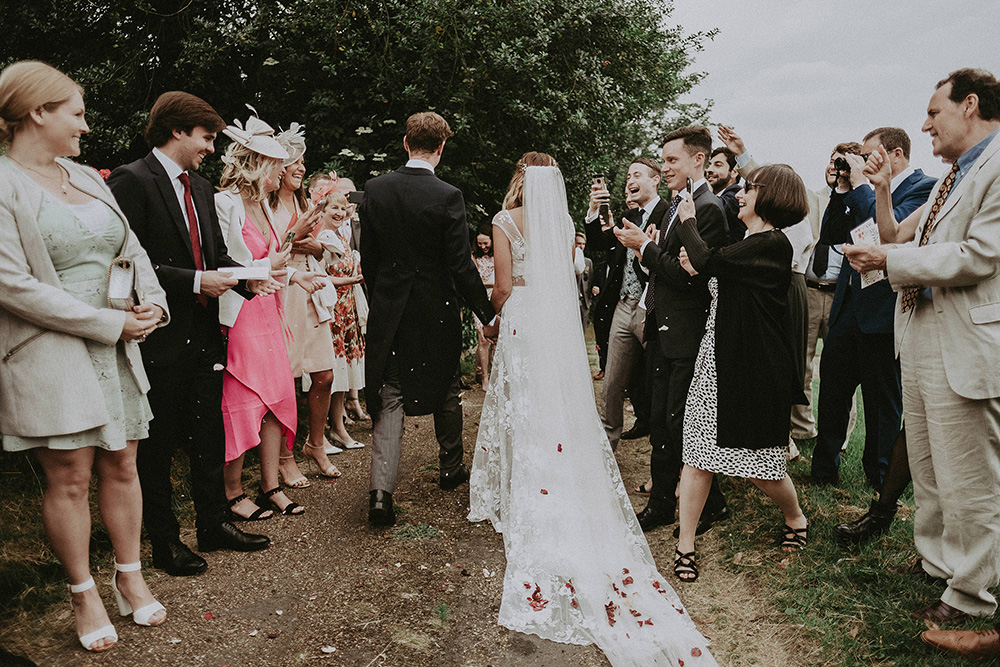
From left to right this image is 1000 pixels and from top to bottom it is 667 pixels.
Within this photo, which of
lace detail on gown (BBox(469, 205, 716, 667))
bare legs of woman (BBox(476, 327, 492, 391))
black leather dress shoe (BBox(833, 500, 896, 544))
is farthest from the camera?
bare legs of woman (BBox(476, 327, 492, 391))

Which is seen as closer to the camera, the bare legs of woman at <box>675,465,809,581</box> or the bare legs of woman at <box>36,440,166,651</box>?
the bare legs of woman at <box>36,440,166,651</box>

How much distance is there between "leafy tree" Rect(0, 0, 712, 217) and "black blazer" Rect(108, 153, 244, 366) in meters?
4.06

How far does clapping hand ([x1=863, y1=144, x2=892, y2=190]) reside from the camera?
3336 millimetres

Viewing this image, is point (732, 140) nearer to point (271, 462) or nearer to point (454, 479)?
point (454, 479)

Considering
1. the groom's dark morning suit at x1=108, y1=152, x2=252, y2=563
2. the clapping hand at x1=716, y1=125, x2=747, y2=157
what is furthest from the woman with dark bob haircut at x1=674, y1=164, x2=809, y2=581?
the groom's dark morning suit at x1=108, y1=152, x2=252, y2=563

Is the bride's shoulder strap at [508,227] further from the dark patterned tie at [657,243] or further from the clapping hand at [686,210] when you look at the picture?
the clapping hand at [686,210]

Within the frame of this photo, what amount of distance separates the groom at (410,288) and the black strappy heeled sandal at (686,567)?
184cm

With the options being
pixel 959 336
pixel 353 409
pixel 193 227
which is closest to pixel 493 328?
pixel 193 227

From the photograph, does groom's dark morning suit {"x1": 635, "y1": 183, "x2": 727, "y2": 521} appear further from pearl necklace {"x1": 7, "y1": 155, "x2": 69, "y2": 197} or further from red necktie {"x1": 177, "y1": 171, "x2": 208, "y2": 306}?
pearl necklace {"x1": 7, "y1": 155, "x2": 69, "y2": 197}

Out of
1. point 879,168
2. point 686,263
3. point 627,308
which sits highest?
point 879,168

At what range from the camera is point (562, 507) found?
12.7 feet

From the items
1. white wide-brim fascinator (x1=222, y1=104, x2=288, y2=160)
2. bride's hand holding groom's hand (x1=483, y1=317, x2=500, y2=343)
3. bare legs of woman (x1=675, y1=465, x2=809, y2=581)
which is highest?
white wide-brim fascinator (x1=222, y1=104, x2=288, y2=160)

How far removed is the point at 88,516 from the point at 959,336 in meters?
3.93

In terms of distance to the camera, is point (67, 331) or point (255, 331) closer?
point (67, 331)
